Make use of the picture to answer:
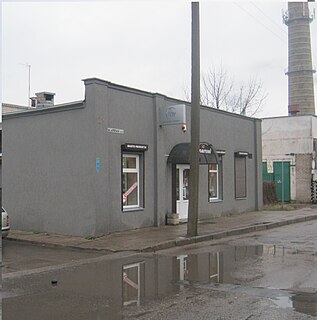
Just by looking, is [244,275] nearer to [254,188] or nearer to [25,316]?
[25,316]

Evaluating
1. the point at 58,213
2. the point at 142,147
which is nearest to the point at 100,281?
the point at 58,213

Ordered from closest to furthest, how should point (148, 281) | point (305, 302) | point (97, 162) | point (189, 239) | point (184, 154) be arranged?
point (305, 302)
point (148, 281)
point (189, 239)
point (97, 162)
point (184, 154)

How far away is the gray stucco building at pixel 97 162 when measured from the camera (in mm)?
14125

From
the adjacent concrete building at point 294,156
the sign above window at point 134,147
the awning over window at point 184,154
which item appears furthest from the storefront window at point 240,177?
the adjacent concrete building at point 294,156

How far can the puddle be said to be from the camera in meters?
6.86

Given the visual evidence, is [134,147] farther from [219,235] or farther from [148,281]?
[148,281]

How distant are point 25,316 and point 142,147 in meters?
9.69

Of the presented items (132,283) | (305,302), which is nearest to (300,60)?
(132,283)

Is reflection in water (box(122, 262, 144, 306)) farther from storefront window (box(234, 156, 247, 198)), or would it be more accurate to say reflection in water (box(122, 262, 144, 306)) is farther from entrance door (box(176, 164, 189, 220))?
storefront window (box(234, 156, 247, 198))

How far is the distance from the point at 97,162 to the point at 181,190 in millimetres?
5134

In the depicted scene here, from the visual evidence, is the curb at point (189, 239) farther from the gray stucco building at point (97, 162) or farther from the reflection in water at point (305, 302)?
the reflection in water at point (305, 302)

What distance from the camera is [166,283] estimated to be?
838 cm

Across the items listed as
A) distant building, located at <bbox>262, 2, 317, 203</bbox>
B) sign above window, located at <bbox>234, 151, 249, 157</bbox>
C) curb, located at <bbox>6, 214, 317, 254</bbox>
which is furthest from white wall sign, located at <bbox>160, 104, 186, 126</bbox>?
distant building, located at <bbox>262, 2, 317, 203</bbox>

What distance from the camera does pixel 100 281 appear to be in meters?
8.59
